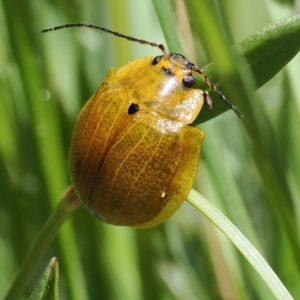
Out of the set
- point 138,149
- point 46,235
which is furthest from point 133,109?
point 46,235

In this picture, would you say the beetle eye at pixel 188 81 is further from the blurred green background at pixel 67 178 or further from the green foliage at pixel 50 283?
the green foliage at pixel 50 283

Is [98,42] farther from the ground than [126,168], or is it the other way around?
[98,42]

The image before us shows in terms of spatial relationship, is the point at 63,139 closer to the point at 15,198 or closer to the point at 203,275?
the point at 15,198

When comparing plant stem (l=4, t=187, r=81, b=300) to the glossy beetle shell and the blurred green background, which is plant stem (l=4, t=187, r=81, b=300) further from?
the blurred green background

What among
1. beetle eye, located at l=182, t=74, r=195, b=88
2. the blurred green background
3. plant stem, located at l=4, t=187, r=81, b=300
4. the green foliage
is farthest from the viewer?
the blurred green background

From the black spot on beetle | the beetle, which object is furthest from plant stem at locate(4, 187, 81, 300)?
the black spot on beetle

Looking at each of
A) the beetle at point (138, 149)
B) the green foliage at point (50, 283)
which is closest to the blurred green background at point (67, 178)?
the beetle at point (138, 149)

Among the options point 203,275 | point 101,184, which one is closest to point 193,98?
point 101,184

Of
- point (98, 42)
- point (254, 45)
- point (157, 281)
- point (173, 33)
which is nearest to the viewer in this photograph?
point (254, 45)
